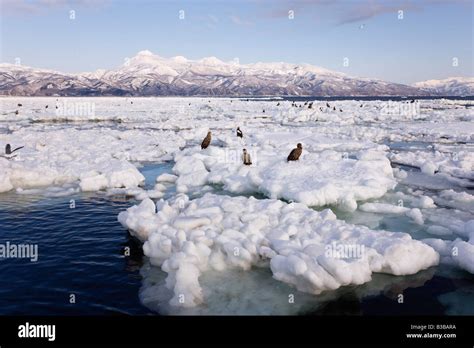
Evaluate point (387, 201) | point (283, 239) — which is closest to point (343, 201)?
point (387, 201)

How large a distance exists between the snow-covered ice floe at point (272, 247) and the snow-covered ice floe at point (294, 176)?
1.75 meters

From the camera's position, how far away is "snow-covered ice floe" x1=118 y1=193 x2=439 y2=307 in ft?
22.0

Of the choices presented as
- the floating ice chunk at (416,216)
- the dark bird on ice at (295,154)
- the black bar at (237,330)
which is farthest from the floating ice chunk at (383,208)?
the black bar at (237,330)

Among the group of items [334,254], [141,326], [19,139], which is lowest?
[141,326]

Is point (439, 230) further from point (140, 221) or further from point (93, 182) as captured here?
point (93, 182)

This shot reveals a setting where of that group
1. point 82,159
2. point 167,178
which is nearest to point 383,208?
point 167,178

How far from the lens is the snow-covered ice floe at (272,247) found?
6699 mm

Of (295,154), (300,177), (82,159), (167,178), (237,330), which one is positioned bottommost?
(237,330)

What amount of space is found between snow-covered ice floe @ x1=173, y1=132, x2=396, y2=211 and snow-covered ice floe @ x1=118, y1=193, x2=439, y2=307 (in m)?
1.75

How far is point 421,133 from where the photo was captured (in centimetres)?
2847

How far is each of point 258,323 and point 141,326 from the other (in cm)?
172

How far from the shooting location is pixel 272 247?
7.80m

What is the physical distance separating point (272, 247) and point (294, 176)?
543 centimetres

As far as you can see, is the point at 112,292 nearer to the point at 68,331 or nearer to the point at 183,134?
the point at 68,331
